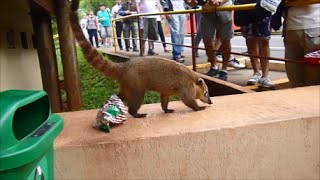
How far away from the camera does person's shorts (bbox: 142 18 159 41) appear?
8727mm

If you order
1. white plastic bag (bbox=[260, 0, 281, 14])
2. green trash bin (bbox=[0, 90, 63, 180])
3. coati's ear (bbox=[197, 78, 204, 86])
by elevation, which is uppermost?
white plastic bag (bbox=[260, 0, 281, 14])

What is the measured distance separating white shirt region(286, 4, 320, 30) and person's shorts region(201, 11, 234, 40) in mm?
1396

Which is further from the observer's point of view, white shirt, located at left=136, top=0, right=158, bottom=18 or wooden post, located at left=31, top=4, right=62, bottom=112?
white shirt, located at left=136, top=0, right=158, bottom=18

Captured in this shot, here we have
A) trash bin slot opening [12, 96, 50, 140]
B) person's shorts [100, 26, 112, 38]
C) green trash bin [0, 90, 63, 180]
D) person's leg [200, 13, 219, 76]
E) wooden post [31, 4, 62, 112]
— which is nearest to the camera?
green trash bin [0, 90, 63, 180]

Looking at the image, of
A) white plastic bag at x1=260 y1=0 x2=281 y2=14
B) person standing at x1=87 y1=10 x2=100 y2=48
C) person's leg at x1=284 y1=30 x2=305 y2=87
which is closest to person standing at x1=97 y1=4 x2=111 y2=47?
person standing at x1=87 y1=10 x2=100 y2=48

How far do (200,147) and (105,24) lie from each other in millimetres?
14830

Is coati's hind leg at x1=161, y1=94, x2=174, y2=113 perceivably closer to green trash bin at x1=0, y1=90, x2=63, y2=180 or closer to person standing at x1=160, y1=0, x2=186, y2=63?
green trash bin at x1=0, y1=90, x2=63, y2=180

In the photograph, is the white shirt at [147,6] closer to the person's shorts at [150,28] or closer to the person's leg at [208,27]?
the person's shorts at [150,28]

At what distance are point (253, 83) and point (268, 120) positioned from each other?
2.41m

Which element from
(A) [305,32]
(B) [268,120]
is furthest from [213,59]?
(B) [268,120]

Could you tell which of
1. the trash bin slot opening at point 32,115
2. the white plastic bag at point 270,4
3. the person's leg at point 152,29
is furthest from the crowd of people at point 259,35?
the trash bin slot opening at point 32,115

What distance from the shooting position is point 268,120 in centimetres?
228

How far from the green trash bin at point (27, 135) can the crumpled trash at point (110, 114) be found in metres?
0.88

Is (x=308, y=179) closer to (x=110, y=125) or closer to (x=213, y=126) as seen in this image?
(x=213, y=126)
